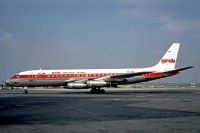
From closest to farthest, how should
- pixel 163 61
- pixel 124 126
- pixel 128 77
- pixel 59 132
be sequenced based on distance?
A: pixel 59 132, pixel 124 126, pixel 128 77, pixel 163 61

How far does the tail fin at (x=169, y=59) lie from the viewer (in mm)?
54531

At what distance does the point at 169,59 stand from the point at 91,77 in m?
14.5

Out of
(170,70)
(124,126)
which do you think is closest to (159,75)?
(170,70)

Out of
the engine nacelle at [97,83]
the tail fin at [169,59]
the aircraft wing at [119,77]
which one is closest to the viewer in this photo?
the engine nacelle at [97,83]

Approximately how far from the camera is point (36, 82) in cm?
5256

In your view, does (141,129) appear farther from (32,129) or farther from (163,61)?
(163,61)

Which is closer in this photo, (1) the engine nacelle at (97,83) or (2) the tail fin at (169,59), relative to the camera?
(1) the engine nacelle at (97,83)

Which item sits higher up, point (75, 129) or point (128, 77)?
point (128, 77)

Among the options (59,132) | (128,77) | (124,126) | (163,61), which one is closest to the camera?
(59,132)

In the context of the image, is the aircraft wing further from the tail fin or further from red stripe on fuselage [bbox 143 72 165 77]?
the tail fin

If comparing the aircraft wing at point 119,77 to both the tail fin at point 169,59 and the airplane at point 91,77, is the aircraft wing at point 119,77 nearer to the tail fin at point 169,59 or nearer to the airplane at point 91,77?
the airplane at point 91,77

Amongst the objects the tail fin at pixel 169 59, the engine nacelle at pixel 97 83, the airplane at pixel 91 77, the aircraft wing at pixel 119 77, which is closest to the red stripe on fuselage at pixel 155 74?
the airplane at pixel 91 77

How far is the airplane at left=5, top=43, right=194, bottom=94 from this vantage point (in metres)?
49.4

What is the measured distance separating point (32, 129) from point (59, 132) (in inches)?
52.1
